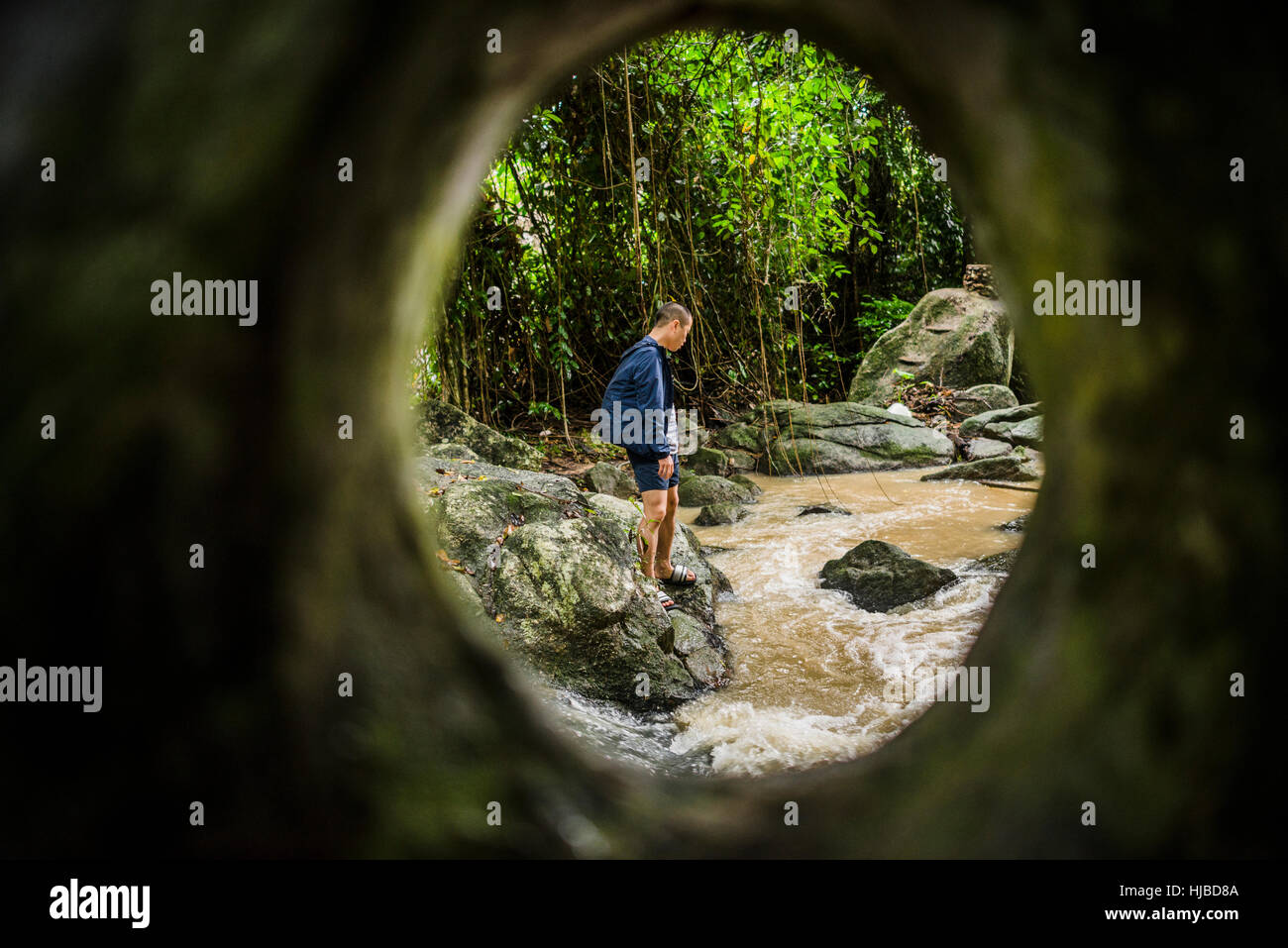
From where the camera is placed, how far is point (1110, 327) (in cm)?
83

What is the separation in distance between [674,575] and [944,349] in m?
9.46

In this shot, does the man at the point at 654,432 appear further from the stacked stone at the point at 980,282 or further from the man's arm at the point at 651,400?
the stacked stone at the point at 980,282

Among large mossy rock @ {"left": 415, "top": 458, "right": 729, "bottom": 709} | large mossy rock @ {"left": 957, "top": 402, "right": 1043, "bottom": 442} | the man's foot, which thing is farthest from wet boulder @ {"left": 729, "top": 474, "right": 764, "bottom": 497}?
large mossy rock @ {"left": 415, "top": 458, "right": 729, "bottom": 709}

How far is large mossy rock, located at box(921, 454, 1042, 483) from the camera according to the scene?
8.46 m

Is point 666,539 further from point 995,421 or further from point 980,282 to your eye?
point 980,282

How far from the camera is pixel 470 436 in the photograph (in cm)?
708

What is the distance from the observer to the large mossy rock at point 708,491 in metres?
7.88

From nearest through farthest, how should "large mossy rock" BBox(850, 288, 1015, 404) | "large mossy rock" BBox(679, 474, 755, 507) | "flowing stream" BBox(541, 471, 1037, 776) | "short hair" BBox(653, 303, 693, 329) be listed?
"flowing stream" BBox(541, 471, 1037, 776), "short hair" BBox(653, 303, 693, 329), "large mossy rock" BBox(679, 474, 755, 507), "large mossy rock" BBox(850, 288, 1015, 404)

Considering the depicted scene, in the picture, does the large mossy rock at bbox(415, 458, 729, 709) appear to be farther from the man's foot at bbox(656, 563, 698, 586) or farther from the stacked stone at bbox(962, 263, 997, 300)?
the stacked stone at bbox(962, 263, 997, 300)

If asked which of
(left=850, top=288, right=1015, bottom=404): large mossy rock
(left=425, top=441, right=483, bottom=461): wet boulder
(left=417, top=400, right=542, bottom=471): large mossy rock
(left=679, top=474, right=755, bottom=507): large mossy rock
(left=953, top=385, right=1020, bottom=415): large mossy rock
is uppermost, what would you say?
(left=850, top=288, right=1015, bottom=404): large mossy rock

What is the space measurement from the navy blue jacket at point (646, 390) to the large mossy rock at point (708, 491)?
288 cm

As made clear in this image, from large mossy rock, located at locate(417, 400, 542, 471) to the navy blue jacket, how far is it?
2.30m

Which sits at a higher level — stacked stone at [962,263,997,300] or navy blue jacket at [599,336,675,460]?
stacked stone at [962,263,997,300]
